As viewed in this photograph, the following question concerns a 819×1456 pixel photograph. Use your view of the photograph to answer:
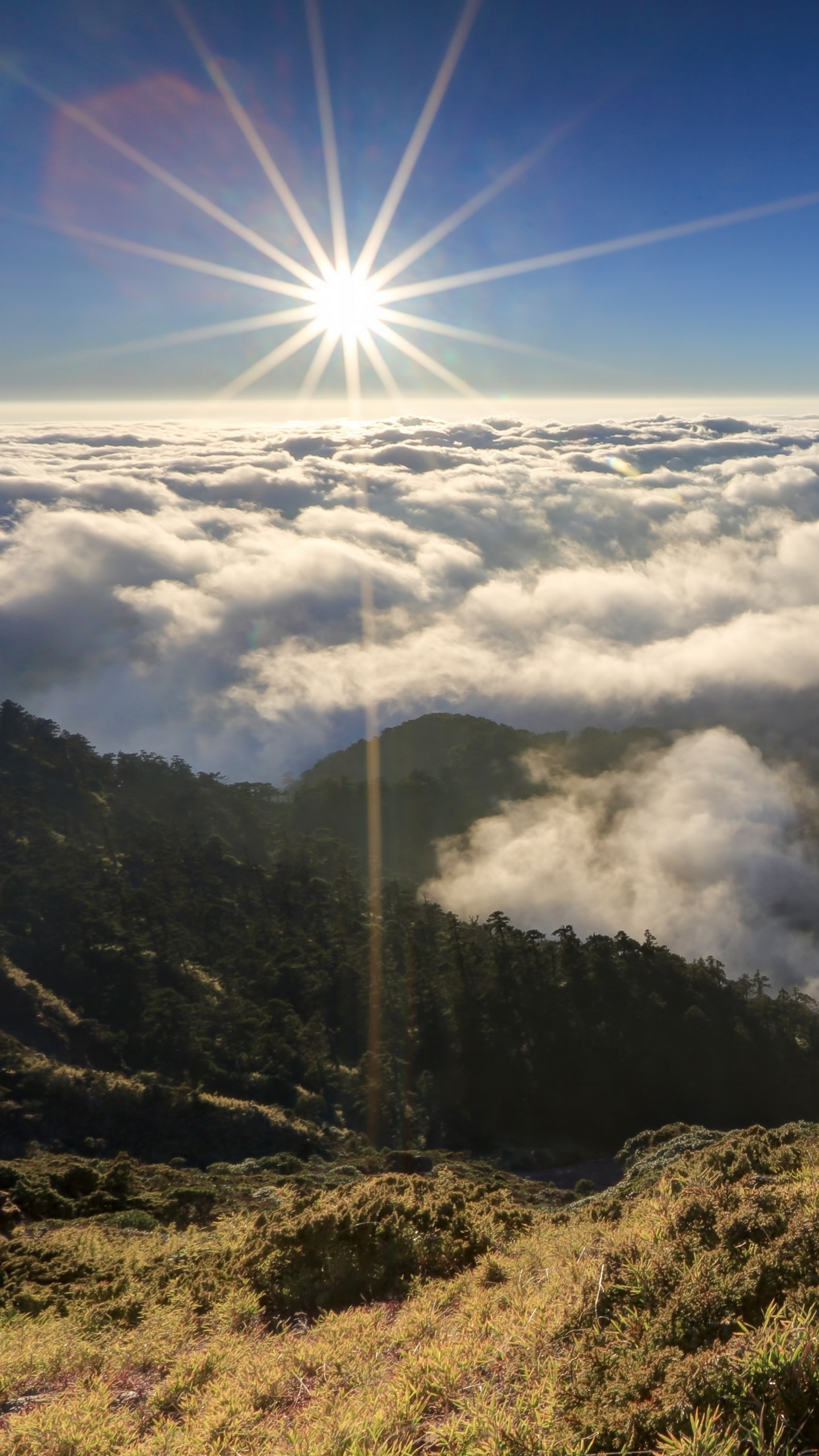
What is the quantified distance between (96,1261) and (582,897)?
310 ft

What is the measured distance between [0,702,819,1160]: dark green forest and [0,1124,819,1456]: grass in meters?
20.8

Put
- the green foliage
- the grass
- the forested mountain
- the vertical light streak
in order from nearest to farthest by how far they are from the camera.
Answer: the grass < the green foliage < the vertical light streak < the forested mountain

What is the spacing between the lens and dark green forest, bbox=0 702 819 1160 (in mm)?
33594

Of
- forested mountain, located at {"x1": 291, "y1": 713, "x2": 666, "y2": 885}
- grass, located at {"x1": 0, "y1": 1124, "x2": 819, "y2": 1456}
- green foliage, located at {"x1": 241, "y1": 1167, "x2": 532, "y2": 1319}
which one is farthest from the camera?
forested mountain, located at {"x1": 291, "y1": 713, "x2": 666, "y2": 885}

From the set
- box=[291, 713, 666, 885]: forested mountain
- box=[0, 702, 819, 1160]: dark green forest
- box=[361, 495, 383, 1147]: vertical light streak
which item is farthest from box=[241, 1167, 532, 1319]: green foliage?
box=[291, 713, 666, 885]: forested mountain

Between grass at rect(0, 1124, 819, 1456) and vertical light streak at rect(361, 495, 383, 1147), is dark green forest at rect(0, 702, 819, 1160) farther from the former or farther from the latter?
grass at rect(0, 1124, 819, 1456)

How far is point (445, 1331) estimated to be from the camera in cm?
834

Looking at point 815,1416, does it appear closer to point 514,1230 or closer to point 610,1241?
point 610,1241

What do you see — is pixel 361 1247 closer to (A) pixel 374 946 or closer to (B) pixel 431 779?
(A) pixel 374 946

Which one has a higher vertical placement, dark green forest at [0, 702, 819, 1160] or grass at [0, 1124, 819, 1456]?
grass at [0, 1124, 819, 1456]

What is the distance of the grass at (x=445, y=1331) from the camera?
538cm

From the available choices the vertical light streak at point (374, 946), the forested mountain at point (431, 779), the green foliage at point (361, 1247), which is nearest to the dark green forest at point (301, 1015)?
the vertical light streak at point (374, 946)

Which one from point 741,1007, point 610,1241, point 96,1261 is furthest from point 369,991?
point 610,1241

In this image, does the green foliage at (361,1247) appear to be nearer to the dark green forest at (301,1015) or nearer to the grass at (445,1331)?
the grass at (445,1331)
